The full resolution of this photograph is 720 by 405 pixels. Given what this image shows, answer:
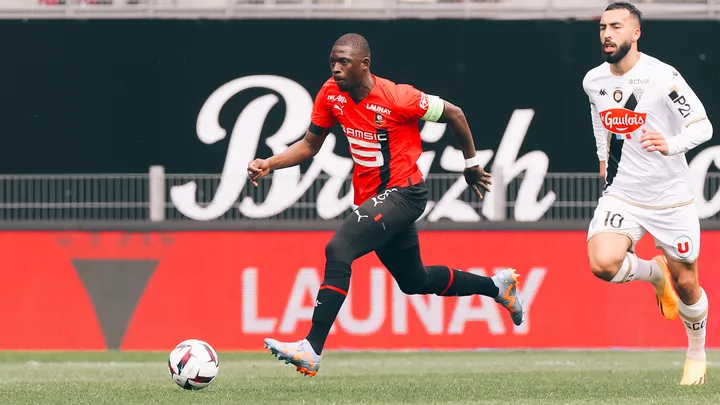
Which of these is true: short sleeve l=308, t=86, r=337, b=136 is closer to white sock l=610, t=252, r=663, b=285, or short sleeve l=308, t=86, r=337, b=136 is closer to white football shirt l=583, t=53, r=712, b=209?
white football shirt l=583, t=53, r=712, b=209

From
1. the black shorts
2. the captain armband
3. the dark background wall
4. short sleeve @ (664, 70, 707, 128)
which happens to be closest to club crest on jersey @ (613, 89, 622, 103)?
short sleeve @ (664, 70, 707, 128)

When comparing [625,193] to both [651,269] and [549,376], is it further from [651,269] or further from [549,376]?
[549,376]

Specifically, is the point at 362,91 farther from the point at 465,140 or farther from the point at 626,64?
the point at 626,64

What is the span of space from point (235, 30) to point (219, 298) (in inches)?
175

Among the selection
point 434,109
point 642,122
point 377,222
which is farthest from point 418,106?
point 642,122

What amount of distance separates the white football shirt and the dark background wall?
26.9ft

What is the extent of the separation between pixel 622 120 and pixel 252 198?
7.19 meters

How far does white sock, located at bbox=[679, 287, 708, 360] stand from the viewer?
9445 mm

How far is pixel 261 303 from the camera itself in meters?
14.3

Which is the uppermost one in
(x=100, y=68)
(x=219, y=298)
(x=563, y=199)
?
(x=100, y=68)

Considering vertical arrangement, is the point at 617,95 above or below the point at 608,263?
above

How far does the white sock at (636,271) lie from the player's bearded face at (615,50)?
4.04ft

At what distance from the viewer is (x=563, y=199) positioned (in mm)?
15508

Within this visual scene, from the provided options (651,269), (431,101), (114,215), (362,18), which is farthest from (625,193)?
(362,18)
